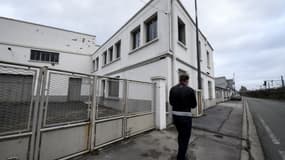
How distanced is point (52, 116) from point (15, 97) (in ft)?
2.37

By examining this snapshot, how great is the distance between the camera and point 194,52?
30.0 feet

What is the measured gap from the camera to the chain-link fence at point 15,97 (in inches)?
80.9

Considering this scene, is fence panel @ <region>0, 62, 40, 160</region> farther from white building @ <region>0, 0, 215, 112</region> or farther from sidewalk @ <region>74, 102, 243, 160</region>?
white building @ <region>0, 0, 215, 112</region>

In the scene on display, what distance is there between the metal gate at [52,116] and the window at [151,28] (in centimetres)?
501

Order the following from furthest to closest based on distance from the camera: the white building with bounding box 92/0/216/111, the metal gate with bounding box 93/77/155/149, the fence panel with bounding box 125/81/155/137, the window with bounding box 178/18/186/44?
the window with bounding box 178/18/186/44 → the white building with bounding box 92/0/216/111 → the fence panel with bounding box 125/81/155/137 → the metal gate with bounding box 93/77/155/149

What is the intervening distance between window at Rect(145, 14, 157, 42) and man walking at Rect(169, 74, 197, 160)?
→ 5.42m

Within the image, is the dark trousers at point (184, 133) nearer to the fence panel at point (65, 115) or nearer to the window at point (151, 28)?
the fence panel at point (65, 115)

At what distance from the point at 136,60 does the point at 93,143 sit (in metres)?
5.76

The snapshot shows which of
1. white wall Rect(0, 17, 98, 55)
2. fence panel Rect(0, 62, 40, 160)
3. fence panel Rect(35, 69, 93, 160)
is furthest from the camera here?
white wall Rect(0, 17, 98, 55)

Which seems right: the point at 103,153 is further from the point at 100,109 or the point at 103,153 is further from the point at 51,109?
the point at 51,109

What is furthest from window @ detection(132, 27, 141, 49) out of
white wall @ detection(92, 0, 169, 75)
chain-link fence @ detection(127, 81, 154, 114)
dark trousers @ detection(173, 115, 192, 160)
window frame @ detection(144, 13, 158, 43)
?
dark trousers @ detection(173, 115, 192, 160)

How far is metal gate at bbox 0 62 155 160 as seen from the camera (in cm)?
211

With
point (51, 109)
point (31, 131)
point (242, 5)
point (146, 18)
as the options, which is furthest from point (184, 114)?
point (242, 5)

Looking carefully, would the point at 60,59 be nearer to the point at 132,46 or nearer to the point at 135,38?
the point at 132,46
